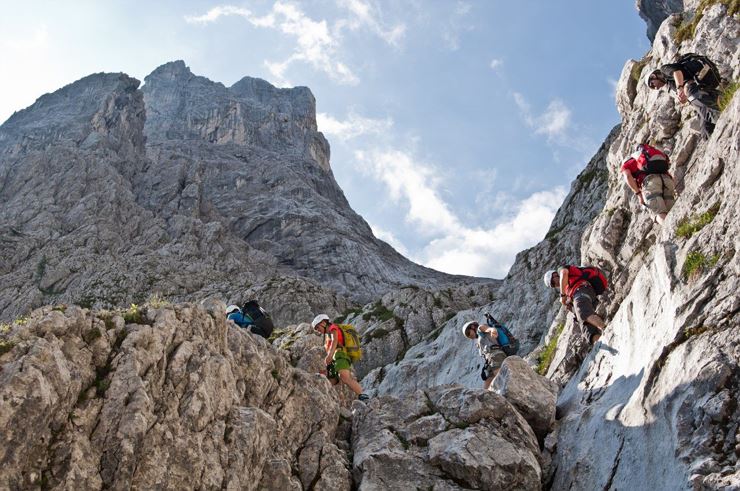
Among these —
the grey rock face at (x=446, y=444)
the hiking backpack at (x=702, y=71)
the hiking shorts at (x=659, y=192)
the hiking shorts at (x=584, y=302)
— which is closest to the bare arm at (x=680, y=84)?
the hiking backpack at (x=702, y=71)

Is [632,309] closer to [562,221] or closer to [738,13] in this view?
[738,13]

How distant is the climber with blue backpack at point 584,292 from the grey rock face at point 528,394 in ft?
6.83

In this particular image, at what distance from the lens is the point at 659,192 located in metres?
16.1

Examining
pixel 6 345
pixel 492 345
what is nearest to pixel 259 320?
pixel 492 345

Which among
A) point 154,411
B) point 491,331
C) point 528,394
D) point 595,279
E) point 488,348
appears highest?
point 595,279

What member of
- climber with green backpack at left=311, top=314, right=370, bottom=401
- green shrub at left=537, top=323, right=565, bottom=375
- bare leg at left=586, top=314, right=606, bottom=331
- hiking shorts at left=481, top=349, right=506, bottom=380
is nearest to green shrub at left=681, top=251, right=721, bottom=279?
bare leg at left=586, top=314, right=606, bottom=331

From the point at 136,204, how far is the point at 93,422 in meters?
123

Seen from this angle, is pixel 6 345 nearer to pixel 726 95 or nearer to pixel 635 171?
pixel 635 171

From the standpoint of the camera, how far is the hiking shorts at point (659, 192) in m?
16.0

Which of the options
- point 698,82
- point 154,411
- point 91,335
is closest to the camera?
point 154,411

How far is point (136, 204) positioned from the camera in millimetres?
123125

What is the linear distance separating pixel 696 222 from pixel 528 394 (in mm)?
5699

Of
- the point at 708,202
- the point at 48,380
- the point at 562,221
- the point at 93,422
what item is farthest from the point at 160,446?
the point at 562,221

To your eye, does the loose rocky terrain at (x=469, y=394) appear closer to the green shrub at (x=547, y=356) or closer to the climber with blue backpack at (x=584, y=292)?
the green shrub at (x=547, y=356)
